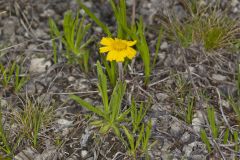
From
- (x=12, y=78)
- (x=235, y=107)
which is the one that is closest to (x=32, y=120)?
(x=12, y=78)

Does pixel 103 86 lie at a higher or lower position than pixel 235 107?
higher

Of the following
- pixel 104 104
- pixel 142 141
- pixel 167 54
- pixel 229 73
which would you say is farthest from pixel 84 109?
pixel 229 73

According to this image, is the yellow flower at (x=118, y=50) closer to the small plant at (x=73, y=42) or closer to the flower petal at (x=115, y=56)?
the flower petal at (x=115, y=56)

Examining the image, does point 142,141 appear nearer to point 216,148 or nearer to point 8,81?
point 216,148

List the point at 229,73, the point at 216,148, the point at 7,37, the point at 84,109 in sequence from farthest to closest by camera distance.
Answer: the point at 7,37 < the point at 229,73 < the point at 84,109 < the point at 216,148

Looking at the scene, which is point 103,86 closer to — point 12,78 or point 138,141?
point 138,141
